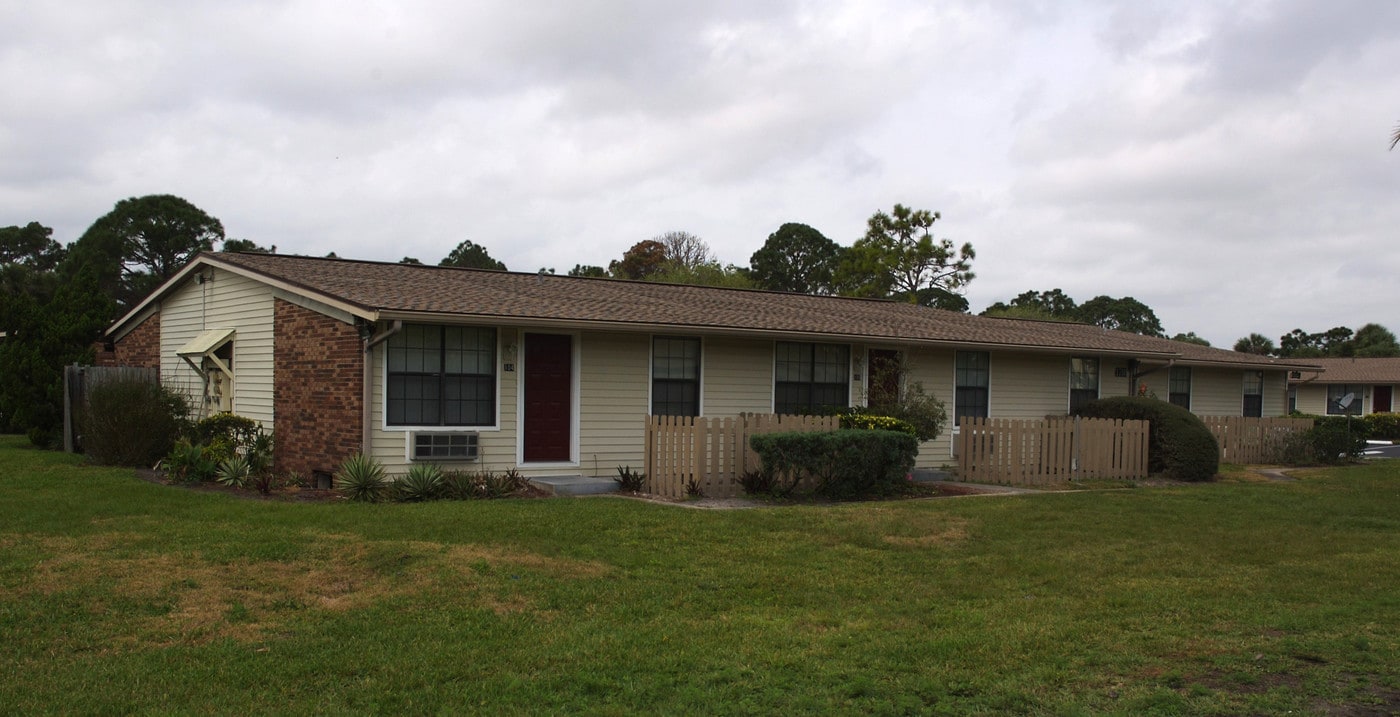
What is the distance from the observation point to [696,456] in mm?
13727

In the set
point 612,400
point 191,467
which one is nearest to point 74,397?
point 191,467

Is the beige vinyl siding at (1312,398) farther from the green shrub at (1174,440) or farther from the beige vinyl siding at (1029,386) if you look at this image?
the green shrub at (1174,440)

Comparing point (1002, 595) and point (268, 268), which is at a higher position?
point (268, 268)

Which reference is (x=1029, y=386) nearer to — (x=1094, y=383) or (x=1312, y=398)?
(x=1094, y=383)

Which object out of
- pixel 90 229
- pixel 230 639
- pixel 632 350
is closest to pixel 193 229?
pixel 90 229

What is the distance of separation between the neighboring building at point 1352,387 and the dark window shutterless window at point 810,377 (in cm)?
3121

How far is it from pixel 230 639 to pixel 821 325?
12649 mm

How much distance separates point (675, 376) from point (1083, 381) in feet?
32.6

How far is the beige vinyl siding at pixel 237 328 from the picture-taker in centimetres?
1577

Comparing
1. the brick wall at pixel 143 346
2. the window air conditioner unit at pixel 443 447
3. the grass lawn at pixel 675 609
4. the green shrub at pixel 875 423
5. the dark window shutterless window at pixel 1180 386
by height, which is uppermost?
the brick wall at pixel 143 346

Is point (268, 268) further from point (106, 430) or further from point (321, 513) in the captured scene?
point (321, 513)

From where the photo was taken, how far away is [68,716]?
512cm

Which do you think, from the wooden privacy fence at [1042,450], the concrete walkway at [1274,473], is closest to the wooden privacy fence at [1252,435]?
the concrete walkway at [1274,473]

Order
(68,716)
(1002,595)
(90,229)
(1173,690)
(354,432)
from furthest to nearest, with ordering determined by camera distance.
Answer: (90,229)
(354,432)
(1002,595)
(1173,690)
(68,716)
